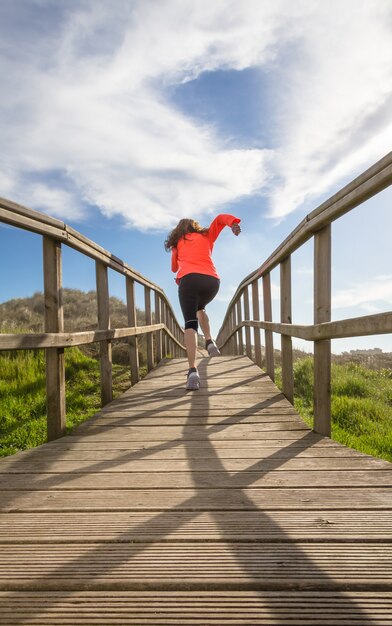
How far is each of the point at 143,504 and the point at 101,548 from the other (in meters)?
0.36

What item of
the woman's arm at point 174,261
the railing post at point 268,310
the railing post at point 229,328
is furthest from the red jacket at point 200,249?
the railing post at point 229,328

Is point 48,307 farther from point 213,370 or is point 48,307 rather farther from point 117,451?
point 213,370

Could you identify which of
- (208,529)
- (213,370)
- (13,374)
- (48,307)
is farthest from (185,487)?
(13,374)

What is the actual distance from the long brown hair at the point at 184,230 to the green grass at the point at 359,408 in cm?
228

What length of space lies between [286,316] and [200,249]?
1.29 meters

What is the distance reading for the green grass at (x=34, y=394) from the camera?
4094 millimetres

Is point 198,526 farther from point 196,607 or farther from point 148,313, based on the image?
point 148,313

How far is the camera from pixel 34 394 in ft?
17.5

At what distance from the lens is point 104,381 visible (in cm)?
399

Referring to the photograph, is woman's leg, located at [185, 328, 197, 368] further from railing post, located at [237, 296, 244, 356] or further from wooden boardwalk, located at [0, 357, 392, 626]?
railing post, located at [237, 296, 244, 356]

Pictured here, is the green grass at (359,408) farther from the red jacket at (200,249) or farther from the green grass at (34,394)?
the green grass at (34,394)

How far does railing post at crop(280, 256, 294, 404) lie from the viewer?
12.1 feet

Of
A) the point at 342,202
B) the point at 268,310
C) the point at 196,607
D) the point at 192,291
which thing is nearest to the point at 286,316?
the point at 268,310

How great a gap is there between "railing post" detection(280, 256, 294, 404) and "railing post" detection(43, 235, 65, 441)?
190cm
